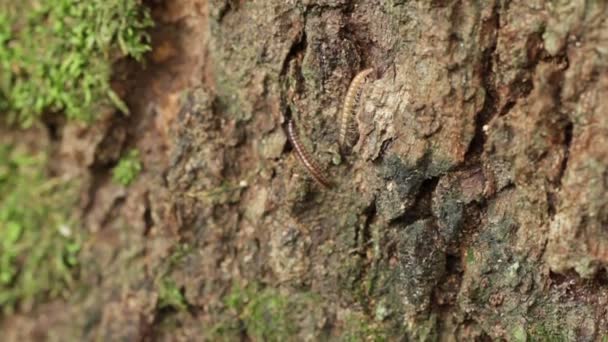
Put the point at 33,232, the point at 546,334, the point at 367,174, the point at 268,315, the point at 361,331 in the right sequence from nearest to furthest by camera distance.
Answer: the point at 546,334 < the point at 367,174 < the point at 361,331 < the point at 268,315 < the point at 33,232

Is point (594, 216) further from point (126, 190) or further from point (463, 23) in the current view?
point (126, 190)

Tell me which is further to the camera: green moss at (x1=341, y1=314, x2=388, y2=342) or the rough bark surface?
green moss at (x1=341, y1=314, x2=388, y2=342)

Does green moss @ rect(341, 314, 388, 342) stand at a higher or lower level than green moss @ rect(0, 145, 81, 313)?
lower

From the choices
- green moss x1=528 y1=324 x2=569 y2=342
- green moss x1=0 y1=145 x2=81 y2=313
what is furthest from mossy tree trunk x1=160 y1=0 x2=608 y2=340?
green moss x1=0 y1=145 x2=81 y2=313

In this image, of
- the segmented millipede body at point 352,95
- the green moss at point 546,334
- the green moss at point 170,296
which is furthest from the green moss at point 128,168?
the green moss at point 546,334

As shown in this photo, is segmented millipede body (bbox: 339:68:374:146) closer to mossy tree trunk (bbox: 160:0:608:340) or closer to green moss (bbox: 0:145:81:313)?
mossy tree trunk (bbox: 160:0:608:340)

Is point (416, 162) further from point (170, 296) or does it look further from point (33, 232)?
point (33, 232)

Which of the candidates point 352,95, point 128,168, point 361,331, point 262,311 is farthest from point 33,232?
point 352,95

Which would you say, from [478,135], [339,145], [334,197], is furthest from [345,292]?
[478,135]
